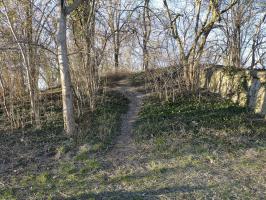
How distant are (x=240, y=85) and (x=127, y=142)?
15.5 feet

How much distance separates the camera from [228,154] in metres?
5.84

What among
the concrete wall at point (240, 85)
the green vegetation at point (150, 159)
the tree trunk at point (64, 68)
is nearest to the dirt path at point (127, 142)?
the green vegetation at point (150, 159)

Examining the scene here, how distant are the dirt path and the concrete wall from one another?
2.92 m

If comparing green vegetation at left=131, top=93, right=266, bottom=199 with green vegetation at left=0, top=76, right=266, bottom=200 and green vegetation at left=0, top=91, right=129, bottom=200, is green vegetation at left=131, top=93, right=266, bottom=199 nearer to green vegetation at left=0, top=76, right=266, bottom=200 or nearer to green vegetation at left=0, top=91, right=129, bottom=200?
green vegetation at left=0, top=76, right=266, bottom=200

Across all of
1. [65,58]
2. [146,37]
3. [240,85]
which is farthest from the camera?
[146,37]

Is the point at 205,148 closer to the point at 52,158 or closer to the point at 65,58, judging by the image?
the point at 52,158

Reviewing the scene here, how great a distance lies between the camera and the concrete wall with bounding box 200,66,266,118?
8.46m

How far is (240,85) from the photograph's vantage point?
955 cm

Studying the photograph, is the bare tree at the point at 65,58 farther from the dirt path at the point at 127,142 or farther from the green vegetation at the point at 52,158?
the dirt path at the point at 127,142

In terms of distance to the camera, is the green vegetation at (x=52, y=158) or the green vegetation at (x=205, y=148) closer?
the green vegetation at (x=205, y=148)

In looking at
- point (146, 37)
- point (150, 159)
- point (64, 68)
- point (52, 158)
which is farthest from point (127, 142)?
point (146, 37)

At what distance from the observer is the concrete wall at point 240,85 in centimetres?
846

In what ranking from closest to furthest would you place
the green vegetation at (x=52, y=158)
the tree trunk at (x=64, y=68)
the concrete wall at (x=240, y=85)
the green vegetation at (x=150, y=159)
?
the green vegetation at (x=150, y=159) → the green vegetation at (x=52, y=158) → the tree trunk at (x=64, y=68) → the concrete wall at (x=240, y=85)

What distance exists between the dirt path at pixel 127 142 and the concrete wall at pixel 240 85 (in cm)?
292
